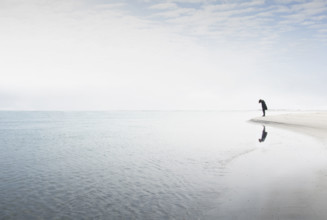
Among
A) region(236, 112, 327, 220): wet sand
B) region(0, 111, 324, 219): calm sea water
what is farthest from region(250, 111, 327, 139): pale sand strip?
region(0, 111, 324, 219): calm sea water

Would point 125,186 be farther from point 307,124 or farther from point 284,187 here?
point 307,124

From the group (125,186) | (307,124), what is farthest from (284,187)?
(307,124)

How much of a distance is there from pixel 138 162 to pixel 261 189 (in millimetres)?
7257

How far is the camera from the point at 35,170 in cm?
1201

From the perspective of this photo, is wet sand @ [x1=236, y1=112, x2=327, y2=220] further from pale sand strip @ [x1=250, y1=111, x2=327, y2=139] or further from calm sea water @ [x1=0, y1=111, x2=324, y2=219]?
pale sand strip @ [x1=250, y1=111, x2=327, y2=139]

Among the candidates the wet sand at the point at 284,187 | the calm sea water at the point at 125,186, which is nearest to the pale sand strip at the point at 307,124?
the wet sand at the point at 284,187

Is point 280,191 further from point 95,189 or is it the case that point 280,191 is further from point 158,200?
point 95,189

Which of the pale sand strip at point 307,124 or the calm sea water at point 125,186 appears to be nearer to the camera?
the calm sea water at point 125,186

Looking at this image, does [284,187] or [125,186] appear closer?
[284,187]

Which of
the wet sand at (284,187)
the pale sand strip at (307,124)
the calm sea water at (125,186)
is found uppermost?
the pale sand strip at (307,124)

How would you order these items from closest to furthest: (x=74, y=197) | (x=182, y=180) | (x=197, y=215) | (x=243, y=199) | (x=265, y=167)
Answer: (x=197, y=215), (x=243, y=199), (x=74, y=197), (x=182, y=180), (x=265, y=167)

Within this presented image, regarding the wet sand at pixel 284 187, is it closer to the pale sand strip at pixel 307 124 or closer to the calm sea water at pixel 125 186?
the calm sea water at pixel 125 186

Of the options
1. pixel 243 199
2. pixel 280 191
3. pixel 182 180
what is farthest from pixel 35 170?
pixel 280 191

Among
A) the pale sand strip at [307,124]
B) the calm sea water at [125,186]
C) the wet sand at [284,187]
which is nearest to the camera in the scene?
the wet sand at [284,187]
